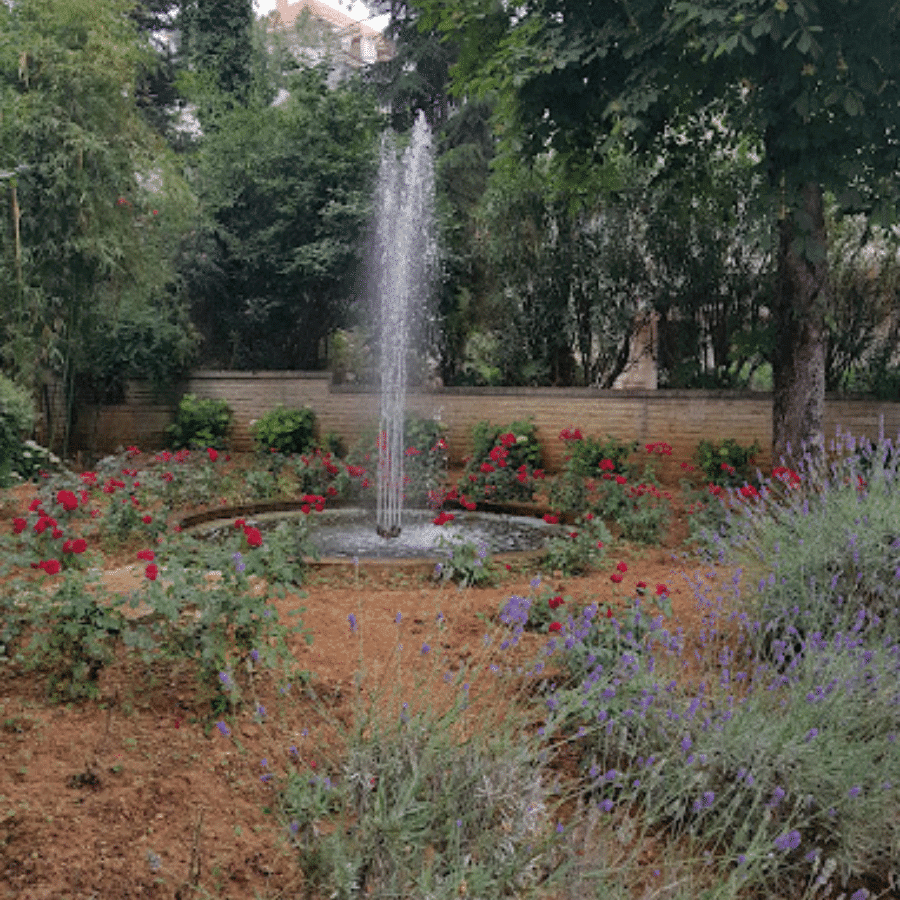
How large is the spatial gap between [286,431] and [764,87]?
23.5 feet

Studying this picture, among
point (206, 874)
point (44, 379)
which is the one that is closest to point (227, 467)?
point (44, 379)

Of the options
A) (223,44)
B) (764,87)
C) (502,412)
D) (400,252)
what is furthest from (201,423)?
(764,87)

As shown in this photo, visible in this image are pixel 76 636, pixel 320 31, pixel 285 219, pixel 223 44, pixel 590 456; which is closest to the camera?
pixel 76 636

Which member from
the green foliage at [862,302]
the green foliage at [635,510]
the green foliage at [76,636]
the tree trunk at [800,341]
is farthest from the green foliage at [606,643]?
the green foliage at [862,302]

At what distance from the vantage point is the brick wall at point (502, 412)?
9367mm

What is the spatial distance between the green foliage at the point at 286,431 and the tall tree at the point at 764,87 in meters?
5.10

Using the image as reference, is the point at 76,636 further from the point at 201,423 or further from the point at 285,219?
the point at 285,219

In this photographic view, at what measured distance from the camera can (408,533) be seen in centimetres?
671

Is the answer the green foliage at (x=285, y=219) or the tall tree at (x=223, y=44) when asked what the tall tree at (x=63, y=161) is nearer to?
the green foliage at (x=285, y=219)

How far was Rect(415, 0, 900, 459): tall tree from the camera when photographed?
5.56 m

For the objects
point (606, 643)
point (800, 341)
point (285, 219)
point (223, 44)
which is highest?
point (223, 44)

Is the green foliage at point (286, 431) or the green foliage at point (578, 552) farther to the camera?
the green foliage at point (286, 431)

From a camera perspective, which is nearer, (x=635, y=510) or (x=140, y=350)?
(x=635, y=510)

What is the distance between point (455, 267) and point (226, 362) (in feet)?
13.3
